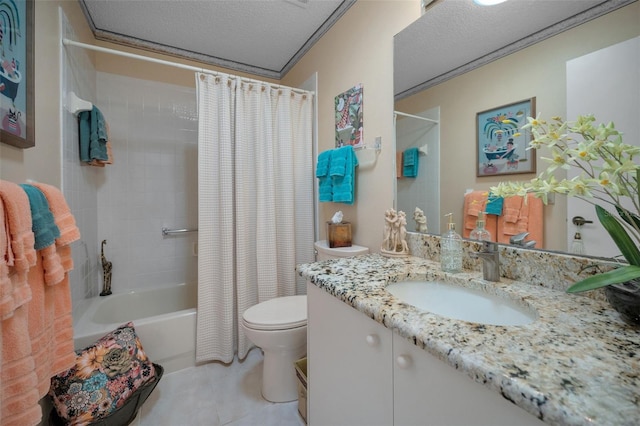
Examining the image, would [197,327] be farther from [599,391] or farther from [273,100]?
[599,391]

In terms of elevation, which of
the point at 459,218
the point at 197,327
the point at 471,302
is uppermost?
the point at 459,218

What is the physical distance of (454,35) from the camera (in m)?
1.10

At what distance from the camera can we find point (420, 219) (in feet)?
4.18

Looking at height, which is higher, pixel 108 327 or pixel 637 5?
pixel 637 5

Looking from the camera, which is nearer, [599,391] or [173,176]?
[599,391]

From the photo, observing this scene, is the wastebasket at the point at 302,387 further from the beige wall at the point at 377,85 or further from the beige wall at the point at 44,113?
the beige wall at the point at 44,113

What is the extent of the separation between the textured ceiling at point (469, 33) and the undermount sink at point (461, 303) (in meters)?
0.84

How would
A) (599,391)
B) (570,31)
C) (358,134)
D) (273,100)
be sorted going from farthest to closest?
(273,100) < (358,134) < (570,31) < (599,391)

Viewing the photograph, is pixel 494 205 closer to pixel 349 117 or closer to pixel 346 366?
pixel 346 366

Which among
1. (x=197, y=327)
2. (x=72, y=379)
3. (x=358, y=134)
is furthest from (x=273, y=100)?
(x=72, y=379)

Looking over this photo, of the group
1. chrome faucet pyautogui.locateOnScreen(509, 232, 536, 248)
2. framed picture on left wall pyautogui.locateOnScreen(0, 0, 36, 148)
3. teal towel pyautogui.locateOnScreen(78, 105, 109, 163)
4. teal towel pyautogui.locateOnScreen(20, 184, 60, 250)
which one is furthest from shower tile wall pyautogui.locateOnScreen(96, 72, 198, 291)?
chrome faucet pyautogui.locateOnScreen(509, 232, 536, 248)

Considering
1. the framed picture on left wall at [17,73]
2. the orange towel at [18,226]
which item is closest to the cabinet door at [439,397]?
the orange towel at [18,226]

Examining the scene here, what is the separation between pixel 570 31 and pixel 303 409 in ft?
5.89

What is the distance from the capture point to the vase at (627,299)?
21.6 inches
